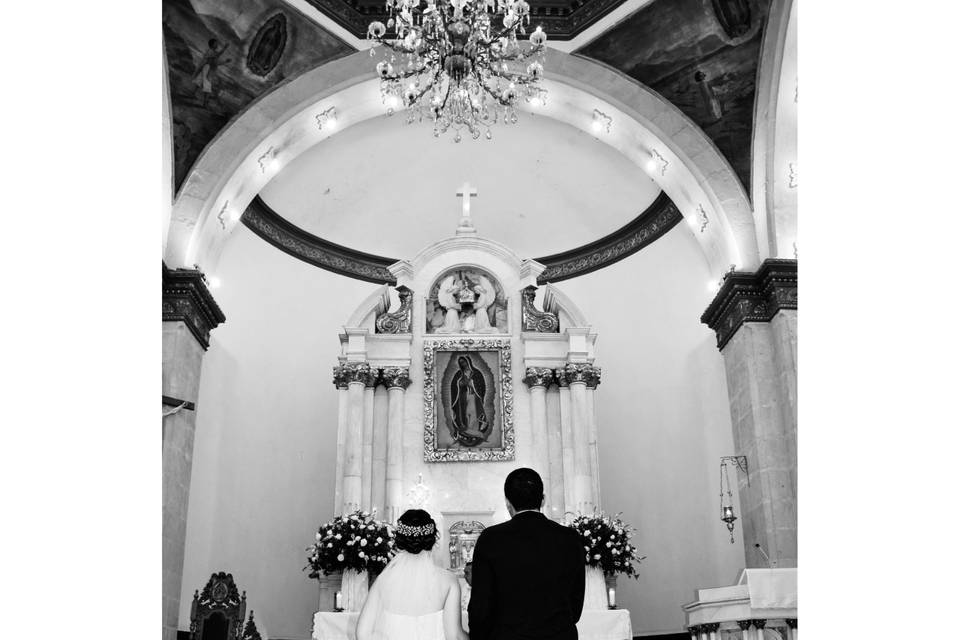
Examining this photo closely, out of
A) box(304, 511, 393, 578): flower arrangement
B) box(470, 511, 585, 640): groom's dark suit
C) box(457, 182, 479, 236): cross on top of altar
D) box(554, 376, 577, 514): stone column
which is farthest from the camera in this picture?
box(457, 182, 479, 236): cross on top of altar

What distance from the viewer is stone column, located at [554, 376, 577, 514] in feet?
32.4

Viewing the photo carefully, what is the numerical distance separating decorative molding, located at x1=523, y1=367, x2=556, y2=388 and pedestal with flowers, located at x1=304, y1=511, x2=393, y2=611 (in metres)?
2.62

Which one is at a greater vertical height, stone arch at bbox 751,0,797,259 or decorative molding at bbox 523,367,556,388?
stone arch at bbox 751,0,797,259

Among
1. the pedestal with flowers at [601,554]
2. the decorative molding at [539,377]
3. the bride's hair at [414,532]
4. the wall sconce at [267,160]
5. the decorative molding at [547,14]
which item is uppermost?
the decorative molding at [547,14]

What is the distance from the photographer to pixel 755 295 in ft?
35.7

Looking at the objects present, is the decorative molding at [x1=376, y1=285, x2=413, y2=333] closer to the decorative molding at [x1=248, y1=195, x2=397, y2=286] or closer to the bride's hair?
the decorative molding at [x1=248, y1=195, x2=397, y2=286]

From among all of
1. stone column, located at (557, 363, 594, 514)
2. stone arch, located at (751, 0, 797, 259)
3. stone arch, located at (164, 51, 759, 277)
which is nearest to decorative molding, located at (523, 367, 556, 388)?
stone column, located at (557, 363, 594, 514)

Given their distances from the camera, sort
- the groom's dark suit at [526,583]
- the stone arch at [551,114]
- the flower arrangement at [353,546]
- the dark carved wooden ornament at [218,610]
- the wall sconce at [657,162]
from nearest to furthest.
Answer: the groom's dark suit at [526,583], the dark carved wooden ornament at [218,610], the flower arrangement at [353,546], the stone arch at [551,114], the wall sconce at [657,162]

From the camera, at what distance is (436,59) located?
327 inches

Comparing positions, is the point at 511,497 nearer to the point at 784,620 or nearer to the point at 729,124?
the point at 784,620

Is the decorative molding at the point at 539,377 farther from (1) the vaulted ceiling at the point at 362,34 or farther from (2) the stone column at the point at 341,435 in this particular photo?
(1) the vaulted ceiling at the point at 362,34

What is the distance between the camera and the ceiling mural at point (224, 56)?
1081 cm

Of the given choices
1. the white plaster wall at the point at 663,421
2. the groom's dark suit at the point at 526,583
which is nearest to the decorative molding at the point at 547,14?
the white plaster wall at the point at 663,421

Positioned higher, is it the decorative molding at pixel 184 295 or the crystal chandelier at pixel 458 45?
the crystal chandelier at pixel 458 45
